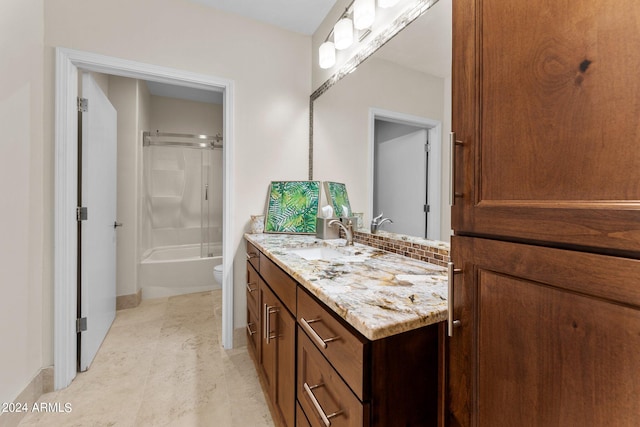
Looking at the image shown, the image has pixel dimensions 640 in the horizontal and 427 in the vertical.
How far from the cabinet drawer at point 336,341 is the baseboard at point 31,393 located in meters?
1.58

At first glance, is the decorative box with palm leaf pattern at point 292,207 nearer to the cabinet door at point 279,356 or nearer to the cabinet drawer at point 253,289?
the cabinet drawer at point 253,289

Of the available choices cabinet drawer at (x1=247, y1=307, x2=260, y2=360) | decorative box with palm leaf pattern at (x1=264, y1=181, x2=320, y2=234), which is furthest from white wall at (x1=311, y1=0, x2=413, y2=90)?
cabinet drawer at (x1=247, y1=307, x2=260, y2=360)

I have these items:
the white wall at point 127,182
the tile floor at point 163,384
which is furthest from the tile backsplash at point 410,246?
the white wall at point 127,182

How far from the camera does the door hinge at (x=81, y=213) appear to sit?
1.73 m

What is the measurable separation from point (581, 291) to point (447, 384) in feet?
1.31

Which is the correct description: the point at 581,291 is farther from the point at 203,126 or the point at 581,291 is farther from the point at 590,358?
the point at 203,126

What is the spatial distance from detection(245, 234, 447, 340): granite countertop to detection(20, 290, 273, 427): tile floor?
0.88 m

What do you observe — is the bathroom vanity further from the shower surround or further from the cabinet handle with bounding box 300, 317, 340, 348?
the shower surround

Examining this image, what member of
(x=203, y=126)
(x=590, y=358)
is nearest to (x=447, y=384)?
(x=590, y=358)

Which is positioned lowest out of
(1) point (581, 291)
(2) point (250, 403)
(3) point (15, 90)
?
(2) point (250, 403)

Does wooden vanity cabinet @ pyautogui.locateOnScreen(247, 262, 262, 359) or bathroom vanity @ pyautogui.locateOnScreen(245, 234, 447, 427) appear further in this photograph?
wooden vanity cabinet @ pyautogui.locateOnScreen(247, 262, 262, 359)

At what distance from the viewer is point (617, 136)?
0.39 meters

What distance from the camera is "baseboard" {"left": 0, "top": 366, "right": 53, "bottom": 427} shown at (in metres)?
1.31

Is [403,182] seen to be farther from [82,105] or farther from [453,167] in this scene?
[82,105]
